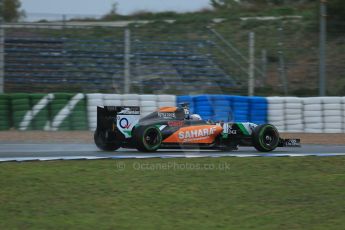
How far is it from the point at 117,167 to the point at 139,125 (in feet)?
6.95

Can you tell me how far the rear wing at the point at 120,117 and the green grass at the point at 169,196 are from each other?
1572 mm

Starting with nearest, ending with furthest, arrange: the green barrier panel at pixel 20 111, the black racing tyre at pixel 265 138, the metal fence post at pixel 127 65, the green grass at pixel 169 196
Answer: the green grass at pixel 169 196 → the black racing tyre at pixel 265 138 → the green barrier panel at pixel 20 111 → the metal fence post at pixel 127 65

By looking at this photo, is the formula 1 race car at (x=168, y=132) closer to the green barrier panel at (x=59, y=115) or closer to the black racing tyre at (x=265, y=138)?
the black racing tyre at (x=265, y=138)

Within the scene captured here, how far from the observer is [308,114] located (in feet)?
61.6

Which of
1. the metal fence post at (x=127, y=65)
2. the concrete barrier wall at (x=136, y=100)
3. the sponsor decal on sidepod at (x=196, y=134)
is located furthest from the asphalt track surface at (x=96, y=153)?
the metal fence post at (x=127, y=65)

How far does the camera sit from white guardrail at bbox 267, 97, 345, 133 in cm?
1869

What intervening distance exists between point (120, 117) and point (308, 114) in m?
8.24

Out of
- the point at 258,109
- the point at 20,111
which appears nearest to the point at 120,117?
the point at 20,111

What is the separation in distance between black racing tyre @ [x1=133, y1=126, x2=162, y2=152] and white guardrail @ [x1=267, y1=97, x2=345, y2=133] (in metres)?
7.39

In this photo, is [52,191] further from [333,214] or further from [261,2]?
[261,2]

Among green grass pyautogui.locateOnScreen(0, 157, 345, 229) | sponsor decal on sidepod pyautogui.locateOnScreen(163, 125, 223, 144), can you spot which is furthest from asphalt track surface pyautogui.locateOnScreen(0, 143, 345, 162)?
green grass pyautogui.locateOnScreen(0, 157, 345, 229)

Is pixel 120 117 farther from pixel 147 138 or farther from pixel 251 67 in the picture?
pixel 251 67

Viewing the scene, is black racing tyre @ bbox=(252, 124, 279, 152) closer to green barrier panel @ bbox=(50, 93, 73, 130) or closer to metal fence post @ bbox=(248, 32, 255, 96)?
green barrier panel @ bbox=(50, 93, 73, 130)

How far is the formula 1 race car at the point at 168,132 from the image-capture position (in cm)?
1195
